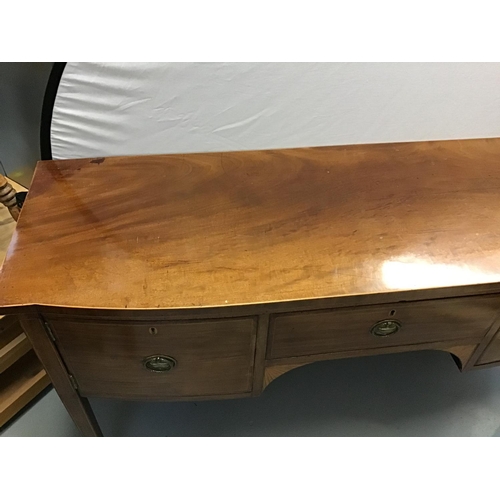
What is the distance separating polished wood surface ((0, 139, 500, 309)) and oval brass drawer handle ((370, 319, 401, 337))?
0.09 meters

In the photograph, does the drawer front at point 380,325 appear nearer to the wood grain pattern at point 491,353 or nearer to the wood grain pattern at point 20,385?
the wood grain pattern at point 491,353

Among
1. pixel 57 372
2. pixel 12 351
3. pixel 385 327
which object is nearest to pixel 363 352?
pixel 385 327

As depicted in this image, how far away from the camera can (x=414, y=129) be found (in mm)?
1096

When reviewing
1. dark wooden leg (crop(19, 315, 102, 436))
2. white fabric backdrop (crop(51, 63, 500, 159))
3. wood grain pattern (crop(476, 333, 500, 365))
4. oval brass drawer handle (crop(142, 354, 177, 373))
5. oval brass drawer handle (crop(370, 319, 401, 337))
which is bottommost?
dark wooden leg (crop(19, 315, 102, 436))

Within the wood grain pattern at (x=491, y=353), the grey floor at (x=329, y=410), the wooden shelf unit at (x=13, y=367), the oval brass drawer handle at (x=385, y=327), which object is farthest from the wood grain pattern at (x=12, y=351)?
the wood grain pattern at (x=491, y=353)

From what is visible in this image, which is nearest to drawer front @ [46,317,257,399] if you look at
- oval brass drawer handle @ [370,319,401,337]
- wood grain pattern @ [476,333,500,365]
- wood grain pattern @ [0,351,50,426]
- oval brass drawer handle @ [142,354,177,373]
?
oval brass drawer handle @ [142,354,177,373]

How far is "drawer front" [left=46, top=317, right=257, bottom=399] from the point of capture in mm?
649

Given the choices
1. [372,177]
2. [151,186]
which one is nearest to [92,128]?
[151,186]

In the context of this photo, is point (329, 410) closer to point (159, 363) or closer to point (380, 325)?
point (380, 325)

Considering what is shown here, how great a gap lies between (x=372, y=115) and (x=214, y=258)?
2.01ft

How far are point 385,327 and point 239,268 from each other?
0.28 m

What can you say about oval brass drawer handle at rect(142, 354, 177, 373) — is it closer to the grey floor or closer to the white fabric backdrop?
the grey floor

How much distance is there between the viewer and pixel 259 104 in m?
1.00

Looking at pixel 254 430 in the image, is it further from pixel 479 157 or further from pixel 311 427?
pixel 479 157
